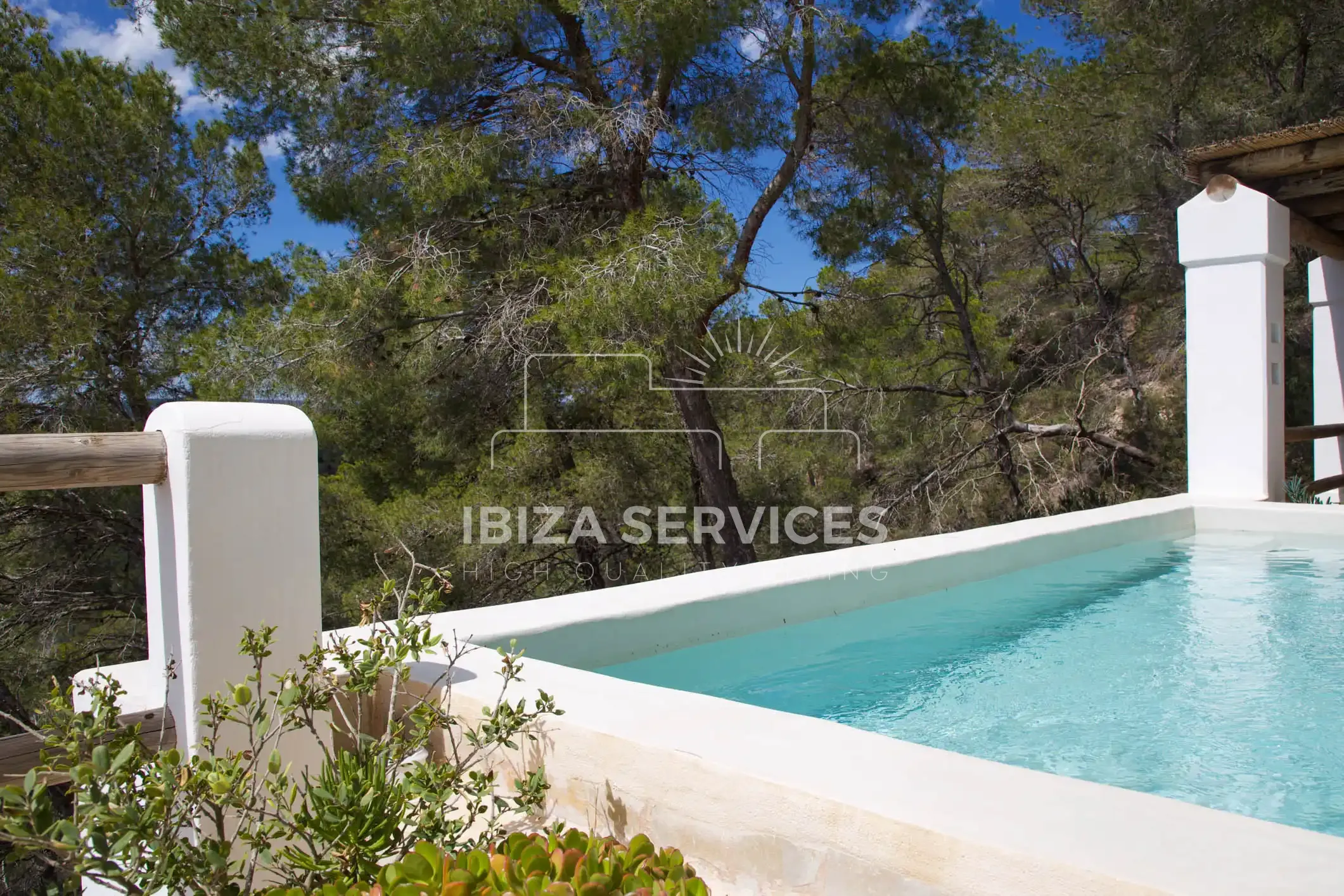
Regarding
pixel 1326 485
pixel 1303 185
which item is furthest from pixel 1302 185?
pixel 1326 485

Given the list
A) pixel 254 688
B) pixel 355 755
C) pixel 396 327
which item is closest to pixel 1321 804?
pixel 355 755

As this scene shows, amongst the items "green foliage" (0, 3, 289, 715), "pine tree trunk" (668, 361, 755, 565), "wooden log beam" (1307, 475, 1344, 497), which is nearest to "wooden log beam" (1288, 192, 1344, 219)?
→ "wooden log beam" (1307, 475, 1344, 497)

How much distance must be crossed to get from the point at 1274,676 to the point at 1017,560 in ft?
4.79

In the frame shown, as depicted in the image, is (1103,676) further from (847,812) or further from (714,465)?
(714,465)

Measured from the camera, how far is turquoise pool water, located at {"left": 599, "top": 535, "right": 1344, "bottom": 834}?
2.32 m

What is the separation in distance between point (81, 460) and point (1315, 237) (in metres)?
7.64

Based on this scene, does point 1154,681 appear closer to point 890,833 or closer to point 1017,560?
point 1017,560

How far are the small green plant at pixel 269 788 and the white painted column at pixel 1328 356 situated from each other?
301 inches

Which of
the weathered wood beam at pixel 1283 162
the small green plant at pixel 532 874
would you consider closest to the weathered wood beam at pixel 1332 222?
the weathered wood beam at pixel 1283 162

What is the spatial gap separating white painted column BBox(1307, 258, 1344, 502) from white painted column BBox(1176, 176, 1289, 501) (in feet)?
4.48

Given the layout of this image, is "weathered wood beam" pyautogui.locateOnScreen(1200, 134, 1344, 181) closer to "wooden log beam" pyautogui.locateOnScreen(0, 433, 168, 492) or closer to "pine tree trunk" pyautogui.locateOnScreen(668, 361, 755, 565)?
"pine tree trunk" pyautogui.locateOnScreen(668, 361, 755, 565)

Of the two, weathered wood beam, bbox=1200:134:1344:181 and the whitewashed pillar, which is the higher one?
weathered wood beam, bbox=1200:134:1344:181

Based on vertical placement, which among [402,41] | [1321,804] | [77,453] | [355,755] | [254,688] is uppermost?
[402,41]

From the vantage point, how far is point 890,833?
1329mm
